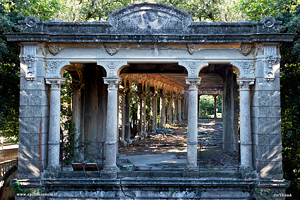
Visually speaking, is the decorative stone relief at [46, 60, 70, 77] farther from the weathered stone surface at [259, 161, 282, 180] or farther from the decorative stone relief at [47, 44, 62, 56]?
the weathered stone surface at [259, 161, 282, 180]

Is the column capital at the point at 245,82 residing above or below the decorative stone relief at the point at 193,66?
below

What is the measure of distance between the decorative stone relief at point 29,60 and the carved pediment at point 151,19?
Answer: 8.10ft

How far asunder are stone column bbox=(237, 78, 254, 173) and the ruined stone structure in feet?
0.09

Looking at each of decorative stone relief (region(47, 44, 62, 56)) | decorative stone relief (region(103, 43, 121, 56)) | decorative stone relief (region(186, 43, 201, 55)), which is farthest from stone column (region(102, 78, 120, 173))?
decorative stone relief (region(186, 43, 201, 55))

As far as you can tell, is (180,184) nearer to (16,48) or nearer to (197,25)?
(197,25)

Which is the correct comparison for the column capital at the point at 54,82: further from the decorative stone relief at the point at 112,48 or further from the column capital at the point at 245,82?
the column capital at the point at 245,82

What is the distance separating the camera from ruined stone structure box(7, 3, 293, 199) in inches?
282

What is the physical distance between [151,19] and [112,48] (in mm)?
1474

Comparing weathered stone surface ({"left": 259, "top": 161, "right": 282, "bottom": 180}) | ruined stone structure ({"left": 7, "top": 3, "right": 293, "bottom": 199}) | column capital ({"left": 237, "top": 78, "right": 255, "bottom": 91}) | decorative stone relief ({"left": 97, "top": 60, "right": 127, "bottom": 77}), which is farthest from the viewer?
decorative stone relief ({"left": 97, "top": 60, "right": 127, "bottom": 77})

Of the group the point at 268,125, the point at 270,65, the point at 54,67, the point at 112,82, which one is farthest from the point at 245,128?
the point at 54,67

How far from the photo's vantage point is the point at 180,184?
7184 millimetres

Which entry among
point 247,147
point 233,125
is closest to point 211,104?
point 233,125

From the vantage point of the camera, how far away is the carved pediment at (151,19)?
752cm

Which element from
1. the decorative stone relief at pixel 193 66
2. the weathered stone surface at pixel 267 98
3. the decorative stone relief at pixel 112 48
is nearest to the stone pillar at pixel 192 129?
the decorative stone relief at pixel 193 66
